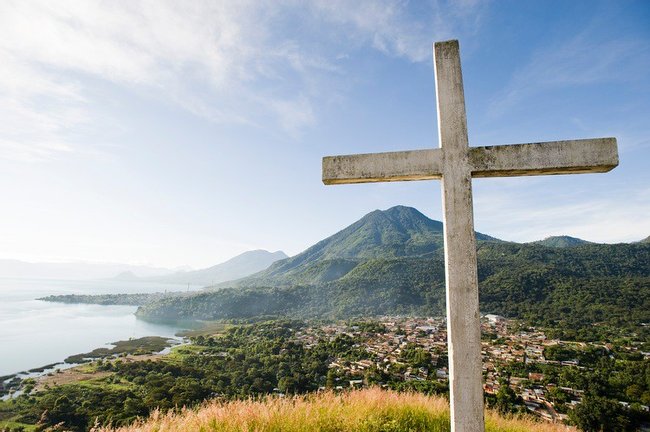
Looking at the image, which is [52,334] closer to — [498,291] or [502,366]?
[502,366]

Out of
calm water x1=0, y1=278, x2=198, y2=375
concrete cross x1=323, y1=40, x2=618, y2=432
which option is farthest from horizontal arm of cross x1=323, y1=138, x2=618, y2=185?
calm water x1=0, y1=278, x2=198, y2=375

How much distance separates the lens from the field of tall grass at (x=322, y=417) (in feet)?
11.7

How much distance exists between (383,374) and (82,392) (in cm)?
2685

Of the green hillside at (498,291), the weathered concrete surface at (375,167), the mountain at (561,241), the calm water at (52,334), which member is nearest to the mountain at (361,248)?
the green hillside at (498,291)

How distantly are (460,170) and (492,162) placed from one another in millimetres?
243

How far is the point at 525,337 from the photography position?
38375 mm

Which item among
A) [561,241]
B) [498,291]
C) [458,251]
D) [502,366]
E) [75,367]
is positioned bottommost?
[75,367]

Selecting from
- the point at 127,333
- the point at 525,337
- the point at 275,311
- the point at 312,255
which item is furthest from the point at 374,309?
the point at 312,255

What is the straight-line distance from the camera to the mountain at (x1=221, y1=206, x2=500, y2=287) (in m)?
132

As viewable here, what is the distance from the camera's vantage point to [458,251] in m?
2.26

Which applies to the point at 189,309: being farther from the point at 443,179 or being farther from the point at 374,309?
the point at 443,179

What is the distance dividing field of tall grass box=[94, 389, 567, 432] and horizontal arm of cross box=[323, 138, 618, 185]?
9.46ft

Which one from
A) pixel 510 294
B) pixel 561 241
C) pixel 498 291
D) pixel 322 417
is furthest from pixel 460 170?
pixel 561 241

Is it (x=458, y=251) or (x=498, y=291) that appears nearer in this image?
(x=458, y=251)
